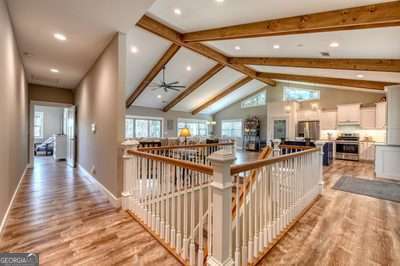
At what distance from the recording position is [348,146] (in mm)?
7844

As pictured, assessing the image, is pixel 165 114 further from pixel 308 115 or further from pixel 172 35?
pixel 308 115

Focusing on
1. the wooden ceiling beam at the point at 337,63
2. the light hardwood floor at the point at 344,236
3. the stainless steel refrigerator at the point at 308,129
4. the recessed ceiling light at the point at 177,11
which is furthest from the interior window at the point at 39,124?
the stainless steel refrigerator at the point at 308,129

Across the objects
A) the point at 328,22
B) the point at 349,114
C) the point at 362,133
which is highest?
the point at 328,22

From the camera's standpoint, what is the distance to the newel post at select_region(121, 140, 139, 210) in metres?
2.97

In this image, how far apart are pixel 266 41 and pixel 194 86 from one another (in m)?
5.06

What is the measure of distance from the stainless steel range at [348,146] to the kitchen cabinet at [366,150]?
0.61 ft

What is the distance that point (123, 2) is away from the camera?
2.43 metres

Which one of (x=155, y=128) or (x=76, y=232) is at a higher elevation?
(x=155, y=128)

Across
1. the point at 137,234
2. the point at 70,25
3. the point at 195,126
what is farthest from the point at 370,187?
the point at 195,126

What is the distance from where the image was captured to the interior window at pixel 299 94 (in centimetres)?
933

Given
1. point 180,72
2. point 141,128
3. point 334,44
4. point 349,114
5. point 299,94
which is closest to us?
point 334,44

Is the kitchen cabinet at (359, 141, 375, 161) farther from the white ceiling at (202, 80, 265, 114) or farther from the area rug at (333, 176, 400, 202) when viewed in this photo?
the white ceiling at (202, 80, 265, 114)

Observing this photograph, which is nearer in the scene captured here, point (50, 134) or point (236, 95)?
point (50, 134)

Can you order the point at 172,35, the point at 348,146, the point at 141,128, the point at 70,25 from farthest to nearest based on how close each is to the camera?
the point at 141,128, the point at 348,146, the point at 172,35, the point at 70,25
